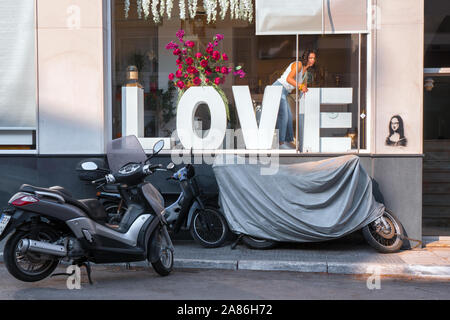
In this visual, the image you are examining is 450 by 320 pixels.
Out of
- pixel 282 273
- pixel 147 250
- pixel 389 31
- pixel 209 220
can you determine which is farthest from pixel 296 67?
pixel 147 250

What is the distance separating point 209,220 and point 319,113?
7.99 feet

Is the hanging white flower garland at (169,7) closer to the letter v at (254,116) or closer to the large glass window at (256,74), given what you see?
the large glass window at (256,74)

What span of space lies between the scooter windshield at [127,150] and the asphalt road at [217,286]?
1.34m

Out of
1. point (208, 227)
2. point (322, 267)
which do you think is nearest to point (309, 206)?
point (322, 267)

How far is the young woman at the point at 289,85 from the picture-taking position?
8773 millimetres

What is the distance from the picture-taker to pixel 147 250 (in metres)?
6.21

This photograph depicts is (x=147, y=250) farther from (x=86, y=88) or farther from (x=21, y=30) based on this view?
Result: (x=21, y=30)

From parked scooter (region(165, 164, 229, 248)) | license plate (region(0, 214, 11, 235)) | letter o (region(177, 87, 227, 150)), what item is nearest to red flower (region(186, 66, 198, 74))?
letter o (region(177, 87, 227, 150))

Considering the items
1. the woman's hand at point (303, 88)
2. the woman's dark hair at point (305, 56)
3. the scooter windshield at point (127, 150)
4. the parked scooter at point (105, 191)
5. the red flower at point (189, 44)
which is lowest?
the parked scooter at point (105, 191)

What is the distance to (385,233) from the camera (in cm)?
774

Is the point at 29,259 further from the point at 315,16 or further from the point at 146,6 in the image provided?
the point at 315,16

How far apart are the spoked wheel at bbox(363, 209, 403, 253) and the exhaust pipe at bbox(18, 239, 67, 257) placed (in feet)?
13.3

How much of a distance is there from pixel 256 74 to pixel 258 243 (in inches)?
107

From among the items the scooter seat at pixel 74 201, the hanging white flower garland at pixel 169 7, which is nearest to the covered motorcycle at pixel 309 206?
the scooter seat at pixel 74 201
